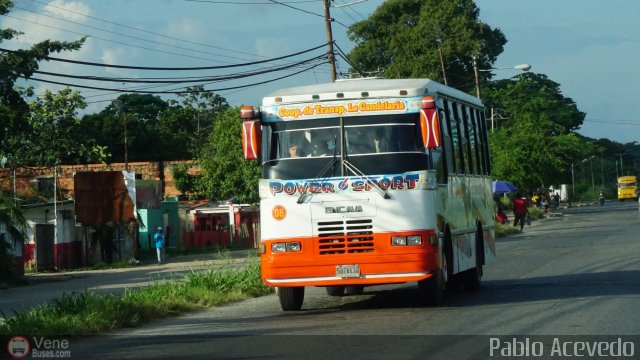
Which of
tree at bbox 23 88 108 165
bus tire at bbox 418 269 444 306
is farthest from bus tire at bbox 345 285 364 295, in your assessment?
tree at bbox 23 88 108 165

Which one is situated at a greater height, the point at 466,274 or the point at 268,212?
the point at 268,212

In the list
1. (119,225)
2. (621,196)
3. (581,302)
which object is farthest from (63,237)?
(621,196)

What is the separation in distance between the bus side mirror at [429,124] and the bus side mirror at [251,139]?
231 cm

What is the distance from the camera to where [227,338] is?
41.7 feet

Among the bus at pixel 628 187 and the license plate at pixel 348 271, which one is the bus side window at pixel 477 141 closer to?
the license plate at pixel 348 271

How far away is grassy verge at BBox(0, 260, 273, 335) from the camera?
1350 centimetres

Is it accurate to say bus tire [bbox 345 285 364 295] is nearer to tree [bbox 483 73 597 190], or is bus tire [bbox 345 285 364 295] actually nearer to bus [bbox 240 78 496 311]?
bus [bbox 240 78 496 311]

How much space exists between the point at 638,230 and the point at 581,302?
88.8 feet

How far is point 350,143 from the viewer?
15.0 m

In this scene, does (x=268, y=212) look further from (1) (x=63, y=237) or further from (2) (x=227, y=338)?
(1) (x=63, y=237)

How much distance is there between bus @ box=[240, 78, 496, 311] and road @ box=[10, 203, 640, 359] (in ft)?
2.23

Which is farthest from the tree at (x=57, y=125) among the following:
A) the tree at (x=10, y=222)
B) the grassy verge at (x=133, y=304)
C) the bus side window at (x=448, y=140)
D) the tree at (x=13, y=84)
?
the bus side window at (x=448, y=140)

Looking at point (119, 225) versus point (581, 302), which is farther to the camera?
point (119, 225)

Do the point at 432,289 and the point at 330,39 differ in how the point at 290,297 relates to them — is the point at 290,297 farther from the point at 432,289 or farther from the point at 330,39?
the point at 330,39
